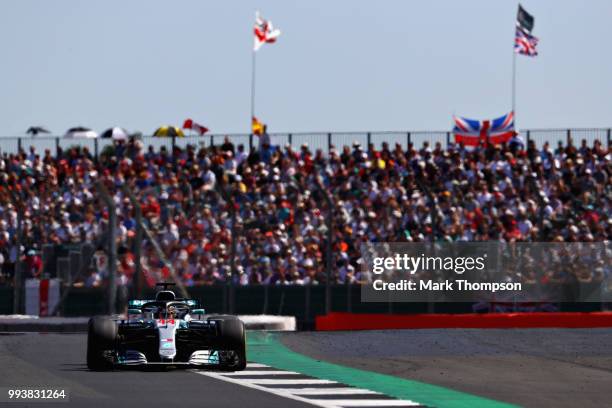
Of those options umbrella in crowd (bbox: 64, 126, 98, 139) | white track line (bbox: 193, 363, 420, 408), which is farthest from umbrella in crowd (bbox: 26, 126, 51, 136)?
white track line (bbox: 193, 363, 420, 408)

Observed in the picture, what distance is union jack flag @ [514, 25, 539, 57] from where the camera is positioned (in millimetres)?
42594

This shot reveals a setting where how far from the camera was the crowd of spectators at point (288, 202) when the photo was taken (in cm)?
2739

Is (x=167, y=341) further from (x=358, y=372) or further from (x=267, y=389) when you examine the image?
(x=358, y=372)

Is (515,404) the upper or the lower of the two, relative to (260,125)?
lower

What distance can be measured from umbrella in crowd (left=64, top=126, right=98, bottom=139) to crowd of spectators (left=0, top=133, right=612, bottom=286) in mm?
872

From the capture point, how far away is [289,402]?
1323cm

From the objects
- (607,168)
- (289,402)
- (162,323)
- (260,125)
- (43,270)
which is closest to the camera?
(289,402)

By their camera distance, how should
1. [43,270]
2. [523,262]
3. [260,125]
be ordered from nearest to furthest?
[523,262] → [43,270] → [260,125]

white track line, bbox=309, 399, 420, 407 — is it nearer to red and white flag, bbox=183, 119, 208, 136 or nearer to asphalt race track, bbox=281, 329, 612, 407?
asphalt race track, bbox=281, 329, 612, 407

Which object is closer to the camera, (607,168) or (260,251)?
(260,251)

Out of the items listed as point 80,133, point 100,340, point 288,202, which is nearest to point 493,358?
point 100,340

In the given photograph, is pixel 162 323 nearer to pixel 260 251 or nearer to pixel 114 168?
pixel 260 251

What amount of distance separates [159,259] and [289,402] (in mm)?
13892

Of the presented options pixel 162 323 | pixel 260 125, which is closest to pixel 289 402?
pixel 162 323
